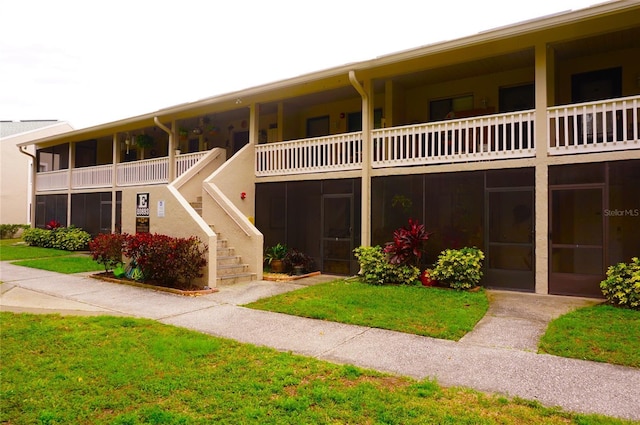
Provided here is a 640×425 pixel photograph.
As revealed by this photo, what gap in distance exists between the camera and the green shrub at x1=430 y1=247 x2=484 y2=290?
351 inches

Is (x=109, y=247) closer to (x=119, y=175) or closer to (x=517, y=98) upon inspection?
(x=119, y=175)

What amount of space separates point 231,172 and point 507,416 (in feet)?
33.9

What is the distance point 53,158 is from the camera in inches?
904

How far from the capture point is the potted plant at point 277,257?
11.6m

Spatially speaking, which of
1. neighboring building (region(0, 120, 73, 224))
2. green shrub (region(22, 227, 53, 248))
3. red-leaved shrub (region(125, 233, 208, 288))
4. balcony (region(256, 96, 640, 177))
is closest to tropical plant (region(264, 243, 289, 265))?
balcony (region(256, 96, 640, 177))

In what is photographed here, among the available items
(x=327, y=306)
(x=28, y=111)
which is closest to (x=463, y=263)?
(x=327, y=306)

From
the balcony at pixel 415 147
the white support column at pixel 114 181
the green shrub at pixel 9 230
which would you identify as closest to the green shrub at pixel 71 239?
the white support column at pixel 114 181

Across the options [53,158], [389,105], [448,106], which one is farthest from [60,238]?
[448,106]

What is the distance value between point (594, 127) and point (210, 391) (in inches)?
338

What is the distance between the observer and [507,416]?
3506 mm

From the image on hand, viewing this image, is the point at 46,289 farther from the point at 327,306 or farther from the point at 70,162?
the point at 70,162

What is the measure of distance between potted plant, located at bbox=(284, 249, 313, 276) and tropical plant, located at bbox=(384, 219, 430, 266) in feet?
8.44

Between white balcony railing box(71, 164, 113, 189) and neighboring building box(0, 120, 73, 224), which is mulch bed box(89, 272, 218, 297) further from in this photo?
neighboring building box(0, 120, 73, 224)

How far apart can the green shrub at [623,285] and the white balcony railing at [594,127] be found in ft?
7.44
